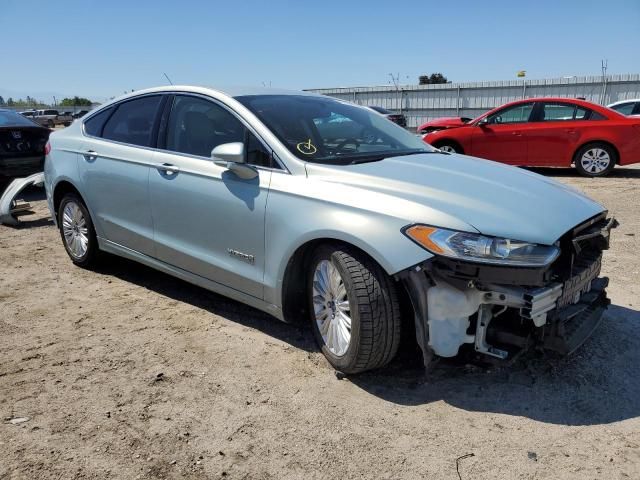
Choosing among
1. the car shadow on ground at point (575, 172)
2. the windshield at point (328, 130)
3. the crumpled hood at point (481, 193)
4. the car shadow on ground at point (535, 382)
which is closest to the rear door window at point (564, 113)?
the car shadow on ground at point (575, 172)

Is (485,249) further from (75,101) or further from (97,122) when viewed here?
(75,101)

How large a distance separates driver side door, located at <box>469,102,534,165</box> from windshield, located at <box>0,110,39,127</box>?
8582mm

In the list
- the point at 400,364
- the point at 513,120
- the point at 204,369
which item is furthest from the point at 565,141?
Result: the point at 204,369

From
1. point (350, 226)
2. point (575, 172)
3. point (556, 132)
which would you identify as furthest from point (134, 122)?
point (575, 172)

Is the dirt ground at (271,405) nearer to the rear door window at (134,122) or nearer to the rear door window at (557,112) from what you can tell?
the rear door window at (134,122)

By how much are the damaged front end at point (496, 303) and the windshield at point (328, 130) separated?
3.53ft

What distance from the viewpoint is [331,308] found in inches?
126

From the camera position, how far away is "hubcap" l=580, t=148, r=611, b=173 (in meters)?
10.5

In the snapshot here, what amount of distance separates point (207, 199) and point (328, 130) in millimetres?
964

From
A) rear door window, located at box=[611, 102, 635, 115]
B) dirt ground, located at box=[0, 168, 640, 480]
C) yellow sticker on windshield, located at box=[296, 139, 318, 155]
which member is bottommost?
dirt ground, located at box=[0, 168, 640, 480]

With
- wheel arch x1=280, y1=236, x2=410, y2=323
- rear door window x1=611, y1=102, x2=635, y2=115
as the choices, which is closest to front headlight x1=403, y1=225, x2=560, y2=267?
wheel arch x1=280, y1=236, x2=410, y2=323

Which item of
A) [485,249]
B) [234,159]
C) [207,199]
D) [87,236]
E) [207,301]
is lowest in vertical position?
[207,301]

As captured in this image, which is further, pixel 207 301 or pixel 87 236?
pixel 87 236

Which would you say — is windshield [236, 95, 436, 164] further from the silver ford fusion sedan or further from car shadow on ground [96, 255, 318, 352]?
car shadow on ground [96, 255, 318, 352]
